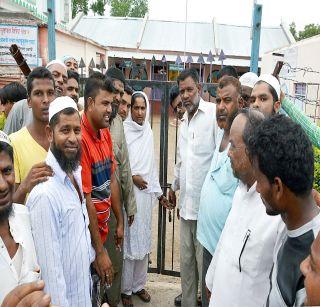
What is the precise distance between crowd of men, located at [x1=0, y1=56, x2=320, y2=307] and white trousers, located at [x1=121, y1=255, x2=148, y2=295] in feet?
0.03

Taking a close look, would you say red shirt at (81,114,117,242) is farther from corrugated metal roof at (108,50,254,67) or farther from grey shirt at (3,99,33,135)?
corrugated metal roof at (108,50,254,67)

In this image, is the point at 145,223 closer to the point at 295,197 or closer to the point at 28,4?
the point at 295,197

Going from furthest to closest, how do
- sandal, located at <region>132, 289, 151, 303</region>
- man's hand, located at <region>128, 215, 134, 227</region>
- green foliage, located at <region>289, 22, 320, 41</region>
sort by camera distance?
green foliage, located at <region>289, 22, 320, 41</region> < sandal, located at <region>132, 289, 151, 303</region> < man's hand, located at <region>128, 215, 134, 227</region>

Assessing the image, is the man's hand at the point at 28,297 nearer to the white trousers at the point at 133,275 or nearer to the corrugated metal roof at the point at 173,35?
the white trousers at the point at 133,275

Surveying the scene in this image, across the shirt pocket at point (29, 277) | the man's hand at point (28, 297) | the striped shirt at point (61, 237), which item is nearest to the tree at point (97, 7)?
the striped shirt at point (61, 237)

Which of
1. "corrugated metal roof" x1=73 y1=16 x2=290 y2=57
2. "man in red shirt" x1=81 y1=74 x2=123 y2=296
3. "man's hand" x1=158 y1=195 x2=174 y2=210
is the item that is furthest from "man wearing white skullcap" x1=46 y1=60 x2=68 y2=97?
"corrugated metal roof" x1=73 y1=16 x2=290 y2=57

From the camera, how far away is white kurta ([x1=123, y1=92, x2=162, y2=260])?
353 cm

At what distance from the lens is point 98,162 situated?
2.64 metres

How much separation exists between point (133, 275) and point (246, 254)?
2.06 meters

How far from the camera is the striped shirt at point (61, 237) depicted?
186 centimetres

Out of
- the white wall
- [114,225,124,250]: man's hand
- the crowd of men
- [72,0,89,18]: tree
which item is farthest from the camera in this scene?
A: [72,0,89,18]: tree

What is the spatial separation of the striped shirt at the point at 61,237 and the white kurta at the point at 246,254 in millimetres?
773

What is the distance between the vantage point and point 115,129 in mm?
3178

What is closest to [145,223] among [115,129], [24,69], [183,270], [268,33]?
[183,270]
